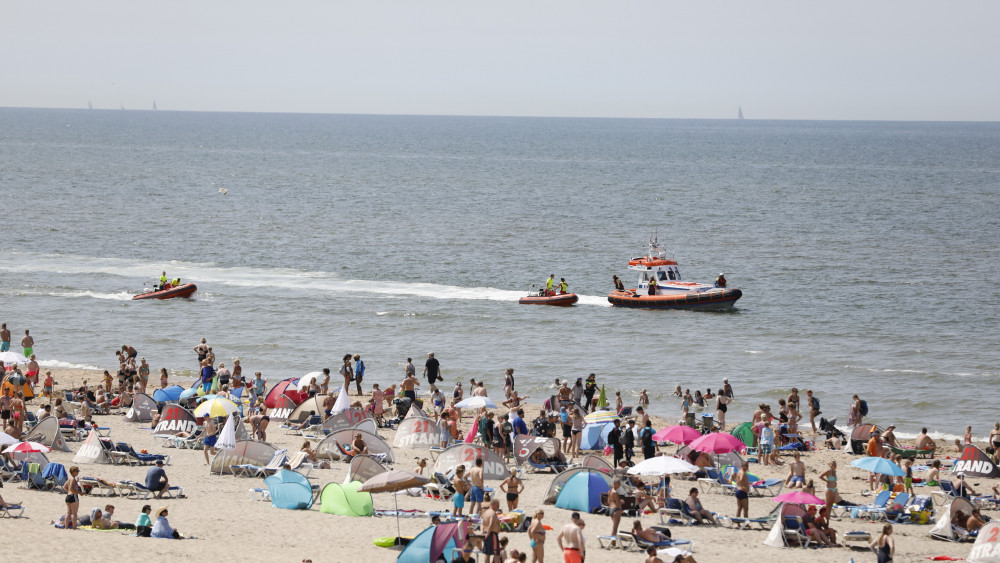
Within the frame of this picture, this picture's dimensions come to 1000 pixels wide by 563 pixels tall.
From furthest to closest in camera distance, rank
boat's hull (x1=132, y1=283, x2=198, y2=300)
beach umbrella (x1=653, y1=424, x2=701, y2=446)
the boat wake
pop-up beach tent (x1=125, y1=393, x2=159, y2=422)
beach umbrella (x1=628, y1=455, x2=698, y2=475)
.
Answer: the boat wake < boat's hull (x1=132, y1=283, x2=198, y2=300) < pop-up beach tent (x1=125, y1=393, x2=159, y2=422) < beach umbrella (x1=653, y1=424, x2=701, y2=446) < beach umbrella (x1=628, y1=455, x2=698, y2=475)

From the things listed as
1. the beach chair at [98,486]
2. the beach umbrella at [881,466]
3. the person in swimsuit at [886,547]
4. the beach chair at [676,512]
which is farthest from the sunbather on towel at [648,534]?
the beach chair at [98,486]

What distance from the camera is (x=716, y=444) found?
787 inches

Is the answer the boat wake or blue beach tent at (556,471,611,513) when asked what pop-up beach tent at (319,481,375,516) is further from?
the boat wake

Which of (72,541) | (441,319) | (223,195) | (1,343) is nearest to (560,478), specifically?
(72,541)

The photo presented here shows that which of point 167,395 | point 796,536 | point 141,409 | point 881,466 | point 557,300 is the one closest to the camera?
point 796,536

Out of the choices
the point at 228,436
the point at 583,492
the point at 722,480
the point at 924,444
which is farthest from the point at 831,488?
the point at 228,436

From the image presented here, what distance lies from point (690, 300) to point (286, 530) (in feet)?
94.4

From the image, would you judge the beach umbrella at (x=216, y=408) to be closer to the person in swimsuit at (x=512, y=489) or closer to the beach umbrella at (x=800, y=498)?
the person in swimsuit at (x=512, y=489)

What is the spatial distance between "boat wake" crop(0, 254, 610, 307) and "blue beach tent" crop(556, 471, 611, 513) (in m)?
26.8

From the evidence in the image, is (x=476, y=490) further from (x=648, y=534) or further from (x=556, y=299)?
(x=556, y=299)

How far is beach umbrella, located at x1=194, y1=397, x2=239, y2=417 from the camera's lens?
2242cm

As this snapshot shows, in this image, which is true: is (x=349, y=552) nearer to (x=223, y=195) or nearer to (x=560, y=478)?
(x=560, y=478)

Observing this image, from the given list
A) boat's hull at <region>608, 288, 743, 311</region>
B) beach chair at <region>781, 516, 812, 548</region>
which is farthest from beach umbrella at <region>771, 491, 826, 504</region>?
Result: boat's hull at <region>608, 288, 743, 311</region>

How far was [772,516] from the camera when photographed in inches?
683
